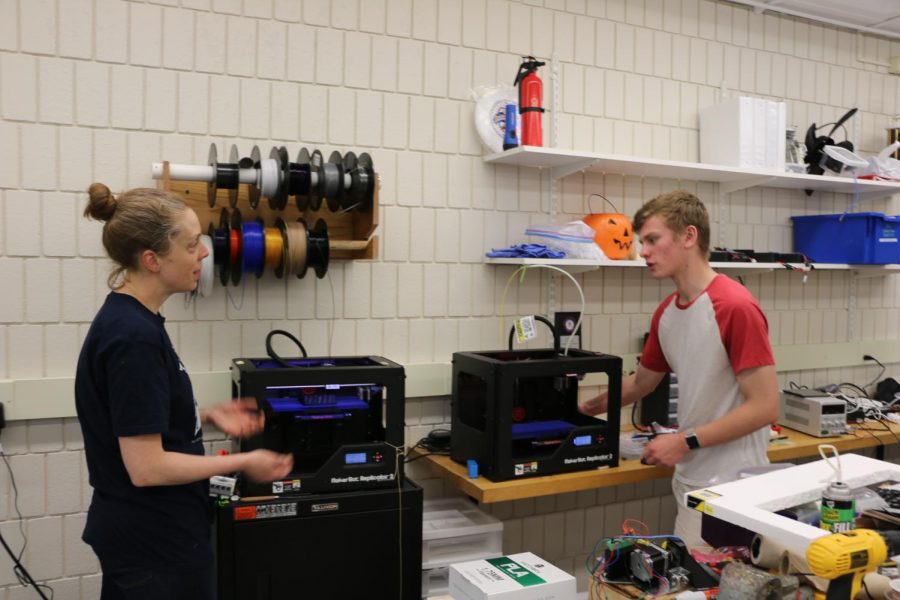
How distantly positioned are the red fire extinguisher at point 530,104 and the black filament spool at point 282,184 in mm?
1048

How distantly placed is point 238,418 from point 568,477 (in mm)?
1247

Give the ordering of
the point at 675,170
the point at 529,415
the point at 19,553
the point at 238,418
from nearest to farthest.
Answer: the point at 238,418 < the point at 19,553 < the point at 529,415 < the point at 675,170

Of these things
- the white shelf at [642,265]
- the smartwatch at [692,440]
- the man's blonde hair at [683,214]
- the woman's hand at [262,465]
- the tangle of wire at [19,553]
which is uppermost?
the man's blonde hair at [683,214]

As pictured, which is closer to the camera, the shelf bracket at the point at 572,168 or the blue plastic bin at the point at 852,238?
the shelf bracket at the point at 572,168

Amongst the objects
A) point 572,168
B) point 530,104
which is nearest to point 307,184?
point 530,104

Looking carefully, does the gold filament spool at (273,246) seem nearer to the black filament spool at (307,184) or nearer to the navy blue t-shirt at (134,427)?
the black filament spool at (307,184)

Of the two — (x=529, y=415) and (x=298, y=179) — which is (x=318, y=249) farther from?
(x=529, y=415)

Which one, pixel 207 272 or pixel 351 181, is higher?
pixel 351 181

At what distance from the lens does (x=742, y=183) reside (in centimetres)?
383

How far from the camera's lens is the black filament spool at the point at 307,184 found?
267 cm

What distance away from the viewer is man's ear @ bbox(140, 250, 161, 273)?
1.76m

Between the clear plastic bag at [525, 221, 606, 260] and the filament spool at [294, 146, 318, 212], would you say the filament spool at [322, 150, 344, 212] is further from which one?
the clear plastic bag at [525, 221, 606, 260]

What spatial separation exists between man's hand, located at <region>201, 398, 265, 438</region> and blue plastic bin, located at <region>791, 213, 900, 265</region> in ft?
10.5

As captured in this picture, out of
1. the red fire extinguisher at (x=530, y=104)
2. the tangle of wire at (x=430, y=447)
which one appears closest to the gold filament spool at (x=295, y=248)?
the tangle of wire at (x=430, y=447)
